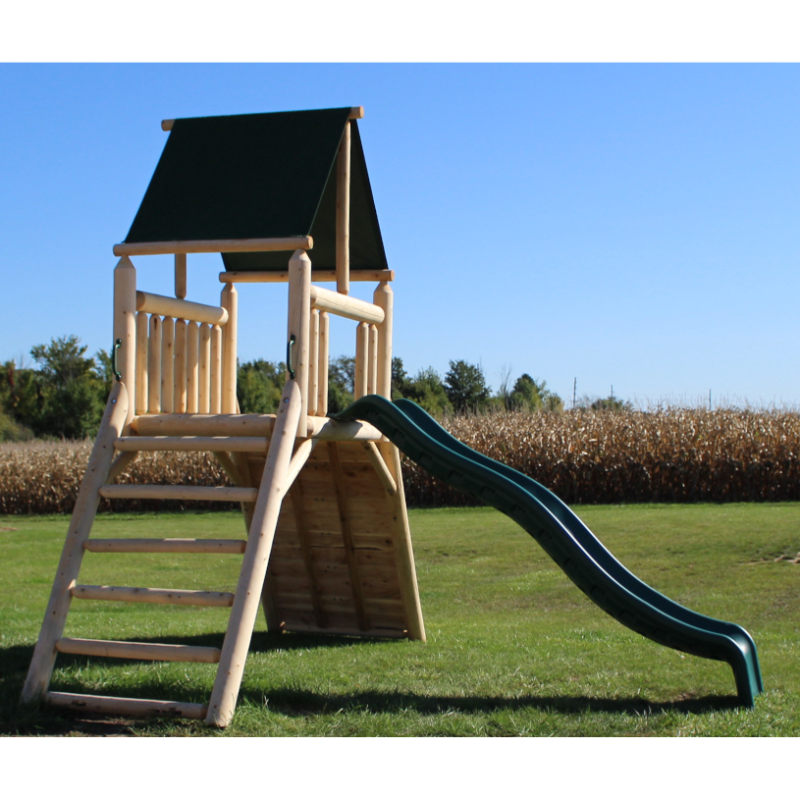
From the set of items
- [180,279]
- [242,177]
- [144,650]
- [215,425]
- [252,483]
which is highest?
[242,177]

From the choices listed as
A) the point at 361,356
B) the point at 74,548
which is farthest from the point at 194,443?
the point at 361,356

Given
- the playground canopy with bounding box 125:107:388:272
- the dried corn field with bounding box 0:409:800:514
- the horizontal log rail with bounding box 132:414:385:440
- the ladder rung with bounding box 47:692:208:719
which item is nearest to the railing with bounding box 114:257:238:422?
the horizontal log rail with bounding box 132:414:385:440

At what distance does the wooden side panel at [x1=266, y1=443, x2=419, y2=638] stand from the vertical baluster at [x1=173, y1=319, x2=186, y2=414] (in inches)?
49.0

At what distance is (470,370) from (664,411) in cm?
2412

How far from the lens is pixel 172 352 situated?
650 cm

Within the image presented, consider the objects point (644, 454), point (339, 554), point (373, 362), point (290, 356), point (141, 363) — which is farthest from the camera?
point (644, 454)

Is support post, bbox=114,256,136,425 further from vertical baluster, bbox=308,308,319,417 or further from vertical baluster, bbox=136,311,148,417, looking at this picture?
vertical baluster, bbox=308,308,319,417

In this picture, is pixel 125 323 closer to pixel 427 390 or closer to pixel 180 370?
pixel 180 370

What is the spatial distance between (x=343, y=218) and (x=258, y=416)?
1885mm

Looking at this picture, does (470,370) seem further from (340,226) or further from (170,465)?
(340,226)

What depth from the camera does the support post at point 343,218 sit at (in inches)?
273

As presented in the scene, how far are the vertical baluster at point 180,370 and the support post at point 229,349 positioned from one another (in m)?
0.50

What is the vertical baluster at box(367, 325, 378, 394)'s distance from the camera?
24.2ft

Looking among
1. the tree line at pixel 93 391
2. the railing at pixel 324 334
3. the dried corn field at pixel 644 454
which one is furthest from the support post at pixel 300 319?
the tree line at pixel 93 391
